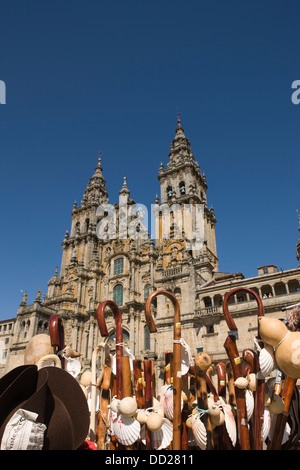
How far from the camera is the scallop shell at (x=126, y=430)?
399 centimetres

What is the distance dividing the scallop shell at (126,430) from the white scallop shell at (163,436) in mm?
553

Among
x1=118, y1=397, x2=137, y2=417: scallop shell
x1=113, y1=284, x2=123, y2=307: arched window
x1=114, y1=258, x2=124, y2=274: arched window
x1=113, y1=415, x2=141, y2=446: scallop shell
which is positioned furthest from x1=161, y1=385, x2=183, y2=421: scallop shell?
x1=114, y1=258, x2=124, y2=274: arched window

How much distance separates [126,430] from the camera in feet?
13.1

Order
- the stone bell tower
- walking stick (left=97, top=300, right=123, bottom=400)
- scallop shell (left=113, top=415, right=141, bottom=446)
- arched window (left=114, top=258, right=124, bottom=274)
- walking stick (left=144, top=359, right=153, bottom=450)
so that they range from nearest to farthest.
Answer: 1. scallop shell (left=113, top=415, right=141, bottom=446)
2. walking stick (left=97, top=300, right=123, bottom=400)
3. walking stick (left=144, top=359, right=153, bottom=450)
4. the stone bell tower
5. arched window (left=114, top=258, right=124, bottom=274)

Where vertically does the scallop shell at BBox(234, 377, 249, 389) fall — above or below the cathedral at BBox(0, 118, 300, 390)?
below

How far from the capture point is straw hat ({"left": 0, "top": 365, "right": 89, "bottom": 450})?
9.82ft

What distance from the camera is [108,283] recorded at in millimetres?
37625

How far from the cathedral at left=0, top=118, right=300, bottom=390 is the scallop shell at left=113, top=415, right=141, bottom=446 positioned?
18566 millimetres

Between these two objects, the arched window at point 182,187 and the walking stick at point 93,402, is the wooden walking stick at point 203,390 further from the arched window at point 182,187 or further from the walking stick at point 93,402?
the arched window at point 182,187

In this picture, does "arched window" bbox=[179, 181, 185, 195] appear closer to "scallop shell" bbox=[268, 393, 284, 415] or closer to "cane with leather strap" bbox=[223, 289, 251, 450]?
"cane with leather strap" bbox=[223, 289, 251, 450]

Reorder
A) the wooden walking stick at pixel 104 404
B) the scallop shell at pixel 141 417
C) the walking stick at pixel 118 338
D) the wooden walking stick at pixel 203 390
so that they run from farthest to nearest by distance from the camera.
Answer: the wooden walking stick at pixel 104 404
the wooden walking stick at pixel 203 390
the walking stick at pixel 118 338
the scallop shell at pixel 141 417

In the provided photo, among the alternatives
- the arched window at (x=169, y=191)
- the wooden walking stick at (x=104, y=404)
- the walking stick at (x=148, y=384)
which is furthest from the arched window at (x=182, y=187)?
the wooden walking stick at (x=104, y=404)

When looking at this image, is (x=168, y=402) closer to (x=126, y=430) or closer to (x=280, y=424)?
(x=126, y=430)
